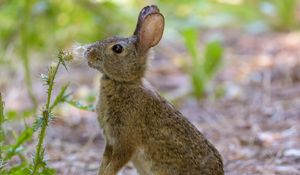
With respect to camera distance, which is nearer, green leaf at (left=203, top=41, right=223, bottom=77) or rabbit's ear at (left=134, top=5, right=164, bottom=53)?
rabbit's ear at (left=134, top=5, right=164, bottom=53)

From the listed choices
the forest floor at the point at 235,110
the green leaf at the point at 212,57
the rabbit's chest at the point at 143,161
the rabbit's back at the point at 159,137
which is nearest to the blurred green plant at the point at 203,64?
the green leaf at the point at 212,57

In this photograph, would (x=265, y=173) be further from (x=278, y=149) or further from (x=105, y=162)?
(x=105, y=162)

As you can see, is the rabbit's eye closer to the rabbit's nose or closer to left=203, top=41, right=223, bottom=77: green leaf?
the rabbit's nose

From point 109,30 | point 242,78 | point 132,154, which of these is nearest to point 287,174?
point 132,154

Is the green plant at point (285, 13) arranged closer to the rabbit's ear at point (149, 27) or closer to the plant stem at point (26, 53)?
the plant stem at point (26, 53)

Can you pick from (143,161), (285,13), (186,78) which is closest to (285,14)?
(285,13)

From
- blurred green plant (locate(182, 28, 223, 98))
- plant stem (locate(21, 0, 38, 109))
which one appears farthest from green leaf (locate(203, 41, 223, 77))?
plant stem (locate(21, 0, 38, 109))

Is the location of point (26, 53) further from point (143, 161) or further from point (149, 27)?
point (143, 161)
